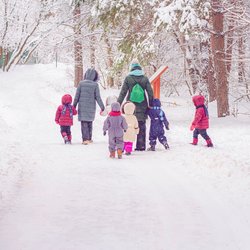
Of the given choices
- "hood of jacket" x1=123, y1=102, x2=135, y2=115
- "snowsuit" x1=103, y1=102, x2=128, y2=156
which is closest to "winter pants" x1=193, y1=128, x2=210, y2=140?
"hood of jacket" x1=123, y1=102, x2=135, y2=115

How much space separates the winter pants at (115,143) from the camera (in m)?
9.36

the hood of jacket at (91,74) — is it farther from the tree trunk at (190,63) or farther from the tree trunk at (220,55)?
the tree trunk at (190,63)

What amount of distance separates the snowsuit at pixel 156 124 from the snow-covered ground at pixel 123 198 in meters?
0.44

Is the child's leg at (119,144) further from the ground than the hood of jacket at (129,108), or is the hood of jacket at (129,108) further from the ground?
the hood of jacket at (129,108)

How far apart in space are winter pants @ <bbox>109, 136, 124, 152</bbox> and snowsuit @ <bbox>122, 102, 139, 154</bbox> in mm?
572

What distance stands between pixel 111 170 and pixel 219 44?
28.3ft

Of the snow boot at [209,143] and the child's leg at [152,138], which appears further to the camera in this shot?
the snow boot at [209,143]

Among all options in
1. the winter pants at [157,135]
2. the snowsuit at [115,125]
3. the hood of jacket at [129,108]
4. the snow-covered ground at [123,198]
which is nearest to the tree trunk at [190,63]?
the snow-covered ground at [123,198]

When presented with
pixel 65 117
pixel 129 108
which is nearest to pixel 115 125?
pixel 129 108

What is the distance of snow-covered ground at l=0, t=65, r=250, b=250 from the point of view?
176 inches

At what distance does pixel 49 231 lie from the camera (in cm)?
468

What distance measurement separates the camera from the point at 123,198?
19.5 feet

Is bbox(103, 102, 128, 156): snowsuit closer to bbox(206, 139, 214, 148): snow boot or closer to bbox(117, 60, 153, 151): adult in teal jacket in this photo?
bbox(117, 60, 153, 151): adult in teal jacket

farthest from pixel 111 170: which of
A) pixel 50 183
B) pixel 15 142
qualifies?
pixel 15 142
